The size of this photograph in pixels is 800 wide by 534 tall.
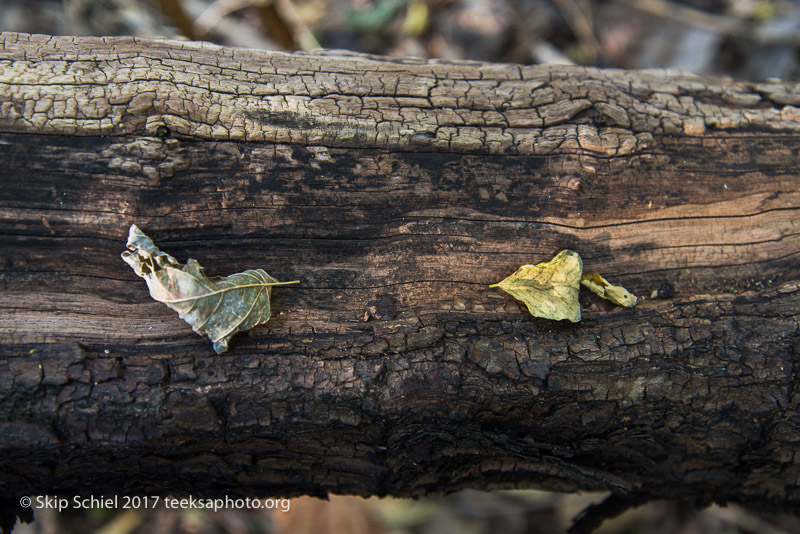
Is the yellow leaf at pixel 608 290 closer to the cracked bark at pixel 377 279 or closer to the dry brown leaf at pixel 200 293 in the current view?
the cracked bark at pixel 377 279

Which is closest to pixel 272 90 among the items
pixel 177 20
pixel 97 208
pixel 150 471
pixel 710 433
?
pixel 97 208

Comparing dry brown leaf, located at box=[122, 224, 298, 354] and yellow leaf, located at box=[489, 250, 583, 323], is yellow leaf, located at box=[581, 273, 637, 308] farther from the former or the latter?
dry brown leaf, located at box=[122, 224, 298, 354]

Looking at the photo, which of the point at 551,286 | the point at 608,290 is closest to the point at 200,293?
the point at 551,286

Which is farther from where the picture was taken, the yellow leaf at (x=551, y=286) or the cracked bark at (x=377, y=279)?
the yellow leaf at (x=551, y=286)

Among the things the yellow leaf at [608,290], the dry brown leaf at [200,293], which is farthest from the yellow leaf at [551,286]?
the dry brown leaf at [200,293]

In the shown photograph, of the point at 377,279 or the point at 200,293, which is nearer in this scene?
the point at 200,293

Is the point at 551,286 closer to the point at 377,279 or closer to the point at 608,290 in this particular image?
the point at 608,290
